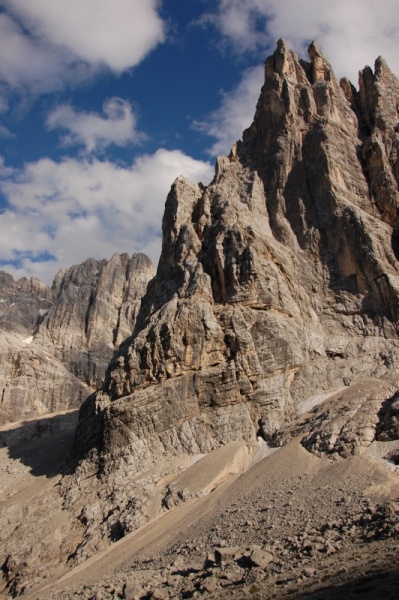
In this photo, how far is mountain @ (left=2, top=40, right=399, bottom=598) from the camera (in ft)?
71.2

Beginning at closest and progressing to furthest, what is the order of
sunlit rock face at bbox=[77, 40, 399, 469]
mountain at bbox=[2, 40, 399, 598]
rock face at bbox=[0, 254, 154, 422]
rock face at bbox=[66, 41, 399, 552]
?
mountain at bbox=[2, 40, 399, 598] → rock face at bbox=[66, 41, 399, 552] → sunlit rock face at bbox=[77, 40, 399, 469] → rock face at bbox=[0, 254, 154, 422]

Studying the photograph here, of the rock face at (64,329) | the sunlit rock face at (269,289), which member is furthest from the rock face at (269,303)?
the rock face at (64,329)

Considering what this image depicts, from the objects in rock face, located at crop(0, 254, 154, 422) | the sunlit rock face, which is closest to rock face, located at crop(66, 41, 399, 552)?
the sunlit rock face

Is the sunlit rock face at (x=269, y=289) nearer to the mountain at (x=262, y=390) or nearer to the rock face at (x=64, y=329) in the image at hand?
the mountain at (x=262, y=390)

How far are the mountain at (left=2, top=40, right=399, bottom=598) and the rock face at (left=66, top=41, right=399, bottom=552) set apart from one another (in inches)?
6.9

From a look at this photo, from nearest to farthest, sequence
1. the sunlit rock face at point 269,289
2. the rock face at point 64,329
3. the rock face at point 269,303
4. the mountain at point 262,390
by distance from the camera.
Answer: the mountain at point 262,390
the rock face at point 269,303
the sunlit rock face at point 269,289
the rock face at point 64,329

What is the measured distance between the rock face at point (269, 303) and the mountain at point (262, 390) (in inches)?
6.9

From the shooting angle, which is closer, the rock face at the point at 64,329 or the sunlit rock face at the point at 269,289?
the sunlit rock face at the point at 269,289

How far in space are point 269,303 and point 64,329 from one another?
77.2 m

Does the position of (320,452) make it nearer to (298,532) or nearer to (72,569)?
(298,532)

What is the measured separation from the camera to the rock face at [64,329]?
88.7 m

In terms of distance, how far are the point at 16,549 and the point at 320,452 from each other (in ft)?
75.1

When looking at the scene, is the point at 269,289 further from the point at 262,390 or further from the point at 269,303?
the point at 262,390

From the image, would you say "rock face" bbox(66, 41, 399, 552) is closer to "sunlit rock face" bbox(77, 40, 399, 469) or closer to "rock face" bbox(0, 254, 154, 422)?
"sunlit rock face" bbox(77, 40, 399, 469)
